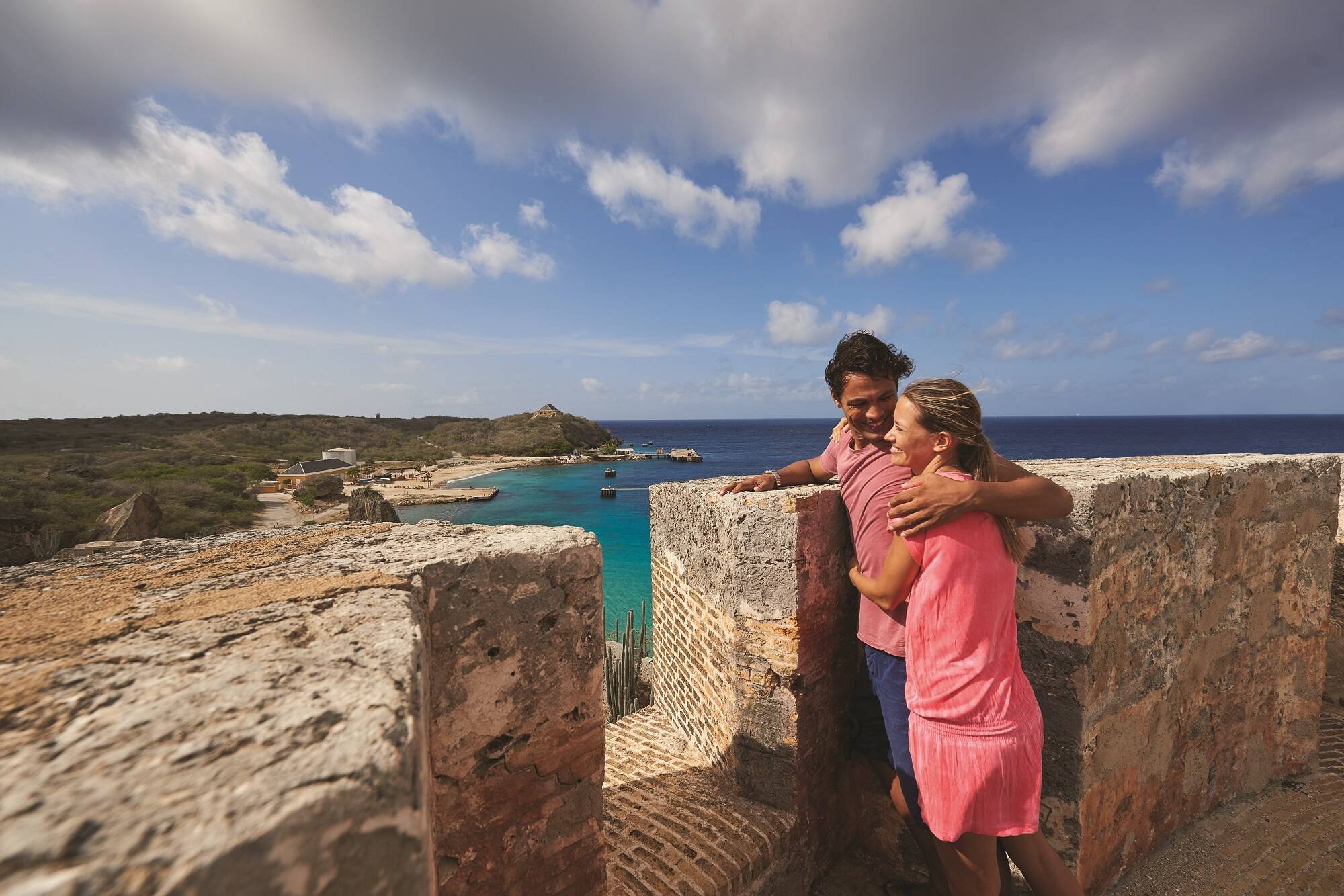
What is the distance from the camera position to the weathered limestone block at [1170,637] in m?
2.61

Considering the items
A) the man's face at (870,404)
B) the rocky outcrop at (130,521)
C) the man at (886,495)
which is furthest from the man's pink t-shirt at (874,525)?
the rocky outcrop at (130,521)

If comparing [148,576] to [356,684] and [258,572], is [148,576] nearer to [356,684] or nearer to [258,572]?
[258,572]

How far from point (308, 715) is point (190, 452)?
5714cm

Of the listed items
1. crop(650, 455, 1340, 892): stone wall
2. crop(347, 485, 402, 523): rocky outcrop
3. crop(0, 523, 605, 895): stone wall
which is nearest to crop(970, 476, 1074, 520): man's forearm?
crop(650, 455, 1340, 892): stone wall

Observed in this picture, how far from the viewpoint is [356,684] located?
998 millimetres

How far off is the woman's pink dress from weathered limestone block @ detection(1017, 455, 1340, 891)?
0.78 meters

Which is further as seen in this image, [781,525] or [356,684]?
[781,525]

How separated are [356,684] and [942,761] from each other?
2.03 m

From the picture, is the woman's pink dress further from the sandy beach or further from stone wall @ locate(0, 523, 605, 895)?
the sandy beach

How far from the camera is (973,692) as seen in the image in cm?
196

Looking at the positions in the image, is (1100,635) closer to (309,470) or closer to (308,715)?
(308,715)

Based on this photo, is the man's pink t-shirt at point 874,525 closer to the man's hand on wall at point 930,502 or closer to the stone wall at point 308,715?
the man's hand on wall at point 930,502

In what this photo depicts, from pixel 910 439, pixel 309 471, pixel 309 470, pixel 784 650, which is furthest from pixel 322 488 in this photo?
pixel 910 439

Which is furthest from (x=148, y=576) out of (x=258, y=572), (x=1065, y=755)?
(x=1065, y=755)
